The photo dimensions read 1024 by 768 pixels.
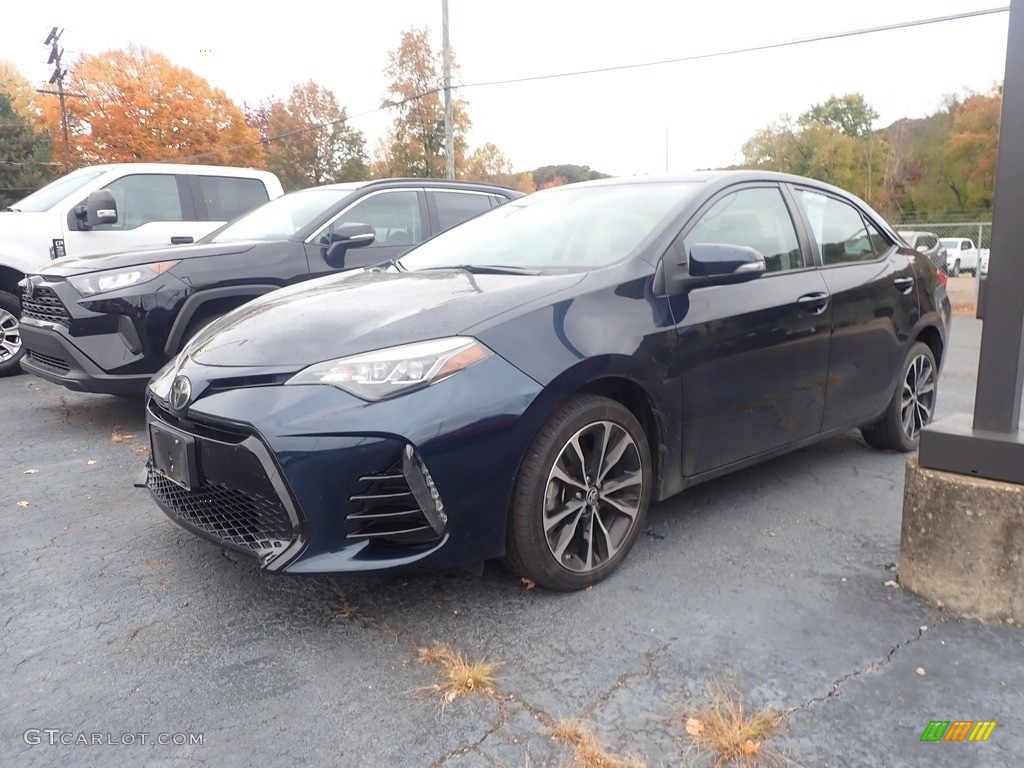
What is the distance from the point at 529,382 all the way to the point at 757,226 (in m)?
1.72

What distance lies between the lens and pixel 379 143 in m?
44.5

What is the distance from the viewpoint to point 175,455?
263 cm

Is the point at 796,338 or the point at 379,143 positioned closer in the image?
the point at 796,338

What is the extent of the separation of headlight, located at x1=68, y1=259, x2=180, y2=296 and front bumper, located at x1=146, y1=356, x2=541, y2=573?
269 centimetres

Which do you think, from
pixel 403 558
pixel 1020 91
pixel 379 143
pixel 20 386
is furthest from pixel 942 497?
pixel 379 143

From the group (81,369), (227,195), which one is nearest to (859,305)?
(81,369)

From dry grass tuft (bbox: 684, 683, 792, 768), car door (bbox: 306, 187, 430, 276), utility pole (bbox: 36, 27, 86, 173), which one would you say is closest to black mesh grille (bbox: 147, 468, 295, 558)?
dry grass tuft (bbox: 684, 683, 792, 768)

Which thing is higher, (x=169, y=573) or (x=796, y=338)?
(x=796, y=338)

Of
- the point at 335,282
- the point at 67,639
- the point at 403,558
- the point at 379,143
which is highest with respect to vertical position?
the point at 379,143

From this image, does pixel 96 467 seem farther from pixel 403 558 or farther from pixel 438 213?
pixel 438 213

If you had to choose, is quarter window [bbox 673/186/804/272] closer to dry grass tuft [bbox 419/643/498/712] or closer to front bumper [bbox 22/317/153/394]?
dry grass tuft [bbox 419/643/498/712]

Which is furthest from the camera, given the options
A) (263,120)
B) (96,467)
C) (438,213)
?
(263,120)

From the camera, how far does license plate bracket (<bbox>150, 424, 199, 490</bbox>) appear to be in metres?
2.55

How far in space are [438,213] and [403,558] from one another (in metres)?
4.61
